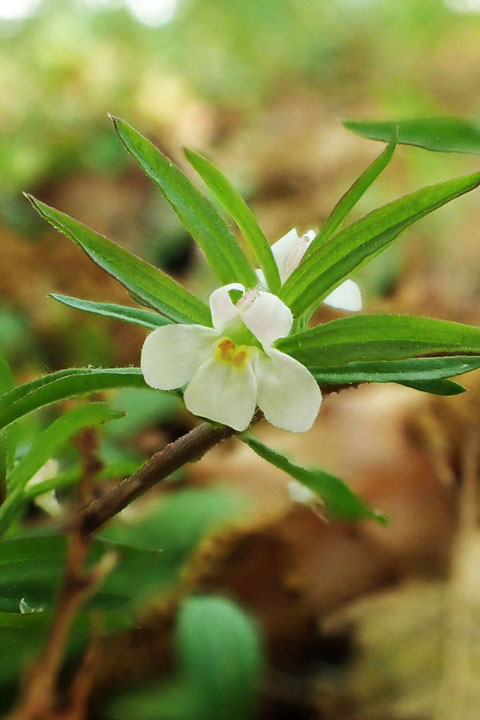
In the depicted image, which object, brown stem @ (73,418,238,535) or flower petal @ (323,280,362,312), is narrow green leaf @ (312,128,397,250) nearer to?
flower petal @ (323,280,362,312)

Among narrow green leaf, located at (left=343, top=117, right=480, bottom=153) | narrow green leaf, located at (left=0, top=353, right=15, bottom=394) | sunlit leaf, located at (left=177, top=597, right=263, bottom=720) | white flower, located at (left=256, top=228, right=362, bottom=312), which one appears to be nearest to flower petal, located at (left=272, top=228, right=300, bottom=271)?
white flower, located at (left=256, top=228, right=362, bottom=312)

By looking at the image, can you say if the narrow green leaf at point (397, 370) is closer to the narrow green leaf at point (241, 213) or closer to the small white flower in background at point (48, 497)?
the narrow green leaf at point (241, 213)

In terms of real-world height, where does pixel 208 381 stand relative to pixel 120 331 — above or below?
below

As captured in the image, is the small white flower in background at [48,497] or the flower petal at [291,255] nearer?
the flower petal at [291,255]

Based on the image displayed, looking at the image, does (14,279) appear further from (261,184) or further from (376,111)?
(376,111)

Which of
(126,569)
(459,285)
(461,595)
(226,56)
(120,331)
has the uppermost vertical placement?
(226,56)

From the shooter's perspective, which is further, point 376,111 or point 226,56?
point 226,56

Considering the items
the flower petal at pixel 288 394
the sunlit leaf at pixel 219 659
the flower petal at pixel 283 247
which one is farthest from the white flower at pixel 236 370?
the sunlit leaf at pixel 219 659

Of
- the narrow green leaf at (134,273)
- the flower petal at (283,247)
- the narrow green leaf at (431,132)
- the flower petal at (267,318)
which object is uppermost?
the narrow green leaf at (431,132)

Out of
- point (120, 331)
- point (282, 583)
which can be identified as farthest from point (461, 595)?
point (120, 331)
